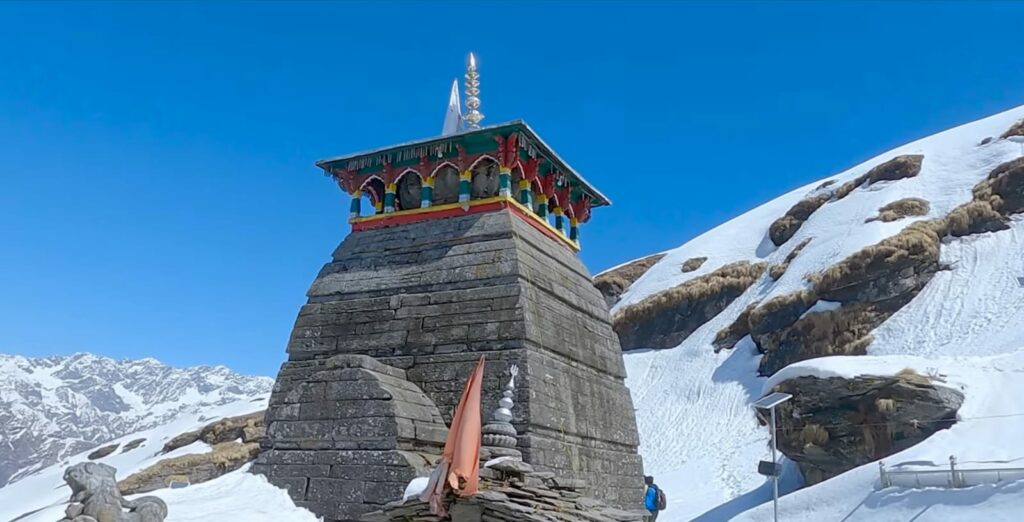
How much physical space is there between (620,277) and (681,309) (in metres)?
10.8

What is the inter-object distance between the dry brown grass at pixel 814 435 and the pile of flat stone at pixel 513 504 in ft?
62.1

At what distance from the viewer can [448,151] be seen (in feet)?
44.4

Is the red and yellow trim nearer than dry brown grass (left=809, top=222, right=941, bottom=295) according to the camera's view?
Yes

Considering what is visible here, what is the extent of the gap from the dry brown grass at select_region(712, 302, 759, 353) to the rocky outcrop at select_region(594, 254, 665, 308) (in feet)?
41.3

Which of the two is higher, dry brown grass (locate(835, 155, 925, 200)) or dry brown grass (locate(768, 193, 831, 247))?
dry brown grass (locate(835, 155, 925, 200))

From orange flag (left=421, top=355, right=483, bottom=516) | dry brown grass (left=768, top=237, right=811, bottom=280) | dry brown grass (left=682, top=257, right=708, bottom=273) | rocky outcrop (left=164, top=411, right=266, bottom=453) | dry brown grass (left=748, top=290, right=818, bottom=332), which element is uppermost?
dry brown grass (left=682, top=257, right=708, bottom=273)

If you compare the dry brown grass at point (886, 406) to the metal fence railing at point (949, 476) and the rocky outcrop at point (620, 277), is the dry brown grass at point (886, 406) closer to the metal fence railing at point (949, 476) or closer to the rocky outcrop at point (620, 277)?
the metal fence railing at point (949, 476)

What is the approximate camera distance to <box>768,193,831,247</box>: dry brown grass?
51344 mm

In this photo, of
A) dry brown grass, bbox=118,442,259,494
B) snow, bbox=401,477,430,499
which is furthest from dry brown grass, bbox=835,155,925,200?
snow, bbox=401,477,430,499

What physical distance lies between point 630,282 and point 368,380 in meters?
49.4

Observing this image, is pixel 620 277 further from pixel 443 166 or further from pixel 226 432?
pixel 443 166

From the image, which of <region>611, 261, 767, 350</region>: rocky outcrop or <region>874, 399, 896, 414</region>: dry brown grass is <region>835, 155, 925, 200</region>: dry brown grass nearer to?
<region>611, 261, 767, 350</region>: rocky outcrop

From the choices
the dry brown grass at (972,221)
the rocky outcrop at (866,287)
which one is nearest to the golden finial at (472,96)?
the rocky outcrop at (866,287)

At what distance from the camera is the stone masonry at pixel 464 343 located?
1052 cm
